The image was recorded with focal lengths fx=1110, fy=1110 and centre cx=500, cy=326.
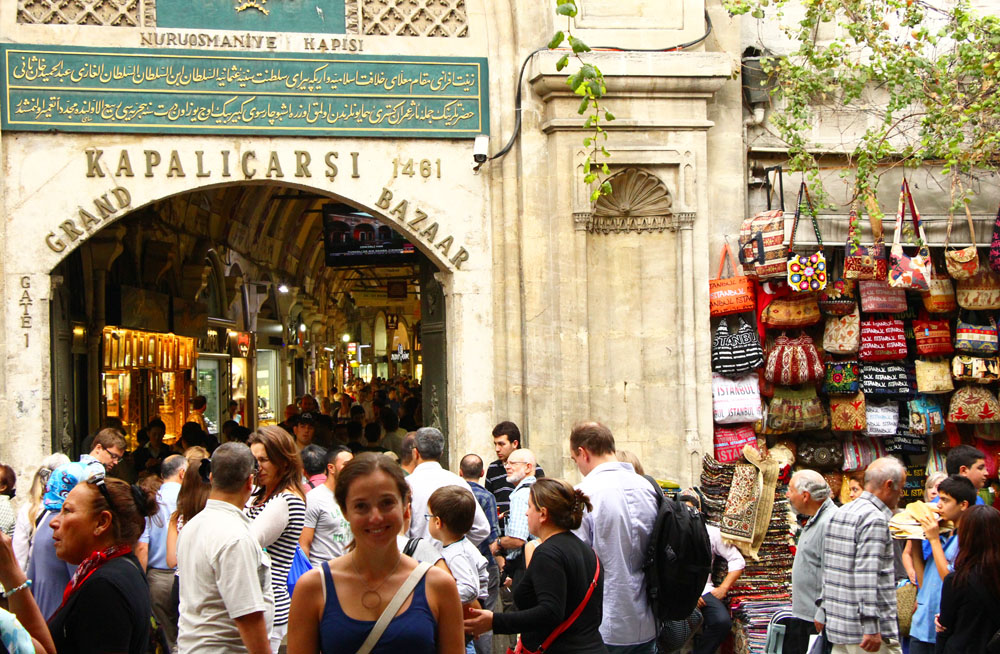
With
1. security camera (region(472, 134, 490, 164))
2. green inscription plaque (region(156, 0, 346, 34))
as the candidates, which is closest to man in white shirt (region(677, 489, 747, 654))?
security camera (region(472, 134, 490, 164))

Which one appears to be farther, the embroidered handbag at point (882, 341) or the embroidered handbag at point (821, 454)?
the embroidered handbag at point (821, 454)

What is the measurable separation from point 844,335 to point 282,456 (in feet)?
19.4

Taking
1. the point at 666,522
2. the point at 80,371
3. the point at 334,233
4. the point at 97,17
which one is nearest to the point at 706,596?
the point at 666,522

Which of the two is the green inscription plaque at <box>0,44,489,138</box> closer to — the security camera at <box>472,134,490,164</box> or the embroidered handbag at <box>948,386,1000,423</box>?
the security camera at <box>472,134,490,164</box>

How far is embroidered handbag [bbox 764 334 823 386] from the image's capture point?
9.27 metres

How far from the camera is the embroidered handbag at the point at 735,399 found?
373 inches

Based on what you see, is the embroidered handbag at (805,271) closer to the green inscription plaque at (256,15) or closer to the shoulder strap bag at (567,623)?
Answer: the green inscription plaque at (256,15)

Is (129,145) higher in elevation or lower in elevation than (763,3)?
lower

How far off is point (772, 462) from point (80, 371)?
820 cm

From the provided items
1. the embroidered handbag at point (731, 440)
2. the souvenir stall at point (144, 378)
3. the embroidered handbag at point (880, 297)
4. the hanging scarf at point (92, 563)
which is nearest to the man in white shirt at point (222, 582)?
the hanging scarf at point (92, 563)

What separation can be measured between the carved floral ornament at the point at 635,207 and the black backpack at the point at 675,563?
4630 millimetres

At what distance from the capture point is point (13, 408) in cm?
859

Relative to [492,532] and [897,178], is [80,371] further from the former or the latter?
[897,178]

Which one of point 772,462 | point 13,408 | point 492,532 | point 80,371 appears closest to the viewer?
point 492,532
